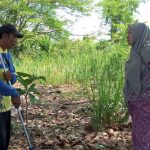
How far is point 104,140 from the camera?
5.36 m

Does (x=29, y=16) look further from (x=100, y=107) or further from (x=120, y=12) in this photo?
(x=100, y=107)

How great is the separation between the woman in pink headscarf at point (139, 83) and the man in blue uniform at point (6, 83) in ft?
3.62

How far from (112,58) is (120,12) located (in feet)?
35.9

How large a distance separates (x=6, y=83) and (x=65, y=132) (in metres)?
1.87

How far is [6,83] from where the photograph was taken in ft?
13.8

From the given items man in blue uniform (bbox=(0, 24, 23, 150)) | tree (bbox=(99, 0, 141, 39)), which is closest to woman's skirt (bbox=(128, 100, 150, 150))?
man in blue uniform (bbox=(0, 24, 23, 150))

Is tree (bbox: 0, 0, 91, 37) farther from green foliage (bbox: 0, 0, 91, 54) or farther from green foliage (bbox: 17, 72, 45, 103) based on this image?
green foliage (bbox: 17, 72, 45, 103)

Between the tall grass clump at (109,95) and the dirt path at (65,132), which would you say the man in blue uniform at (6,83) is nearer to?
the dirt path at (65,132)

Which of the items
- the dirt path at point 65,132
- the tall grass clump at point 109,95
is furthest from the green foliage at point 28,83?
the tall grass clump at point 109,95

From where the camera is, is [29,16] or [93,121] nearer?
[93,121]

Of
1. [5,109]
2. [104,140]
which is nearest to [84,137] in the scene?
[104,140]

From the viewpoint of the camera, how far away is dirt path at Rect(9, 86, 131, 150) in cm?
521

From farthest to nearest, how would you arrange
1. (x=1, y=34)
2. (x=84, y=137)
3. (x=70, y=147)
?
(x=84, y=137), (x=70, y=147), (x=1, y=34)

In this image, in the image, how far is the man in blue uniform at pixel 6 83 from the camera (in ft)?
13.5
